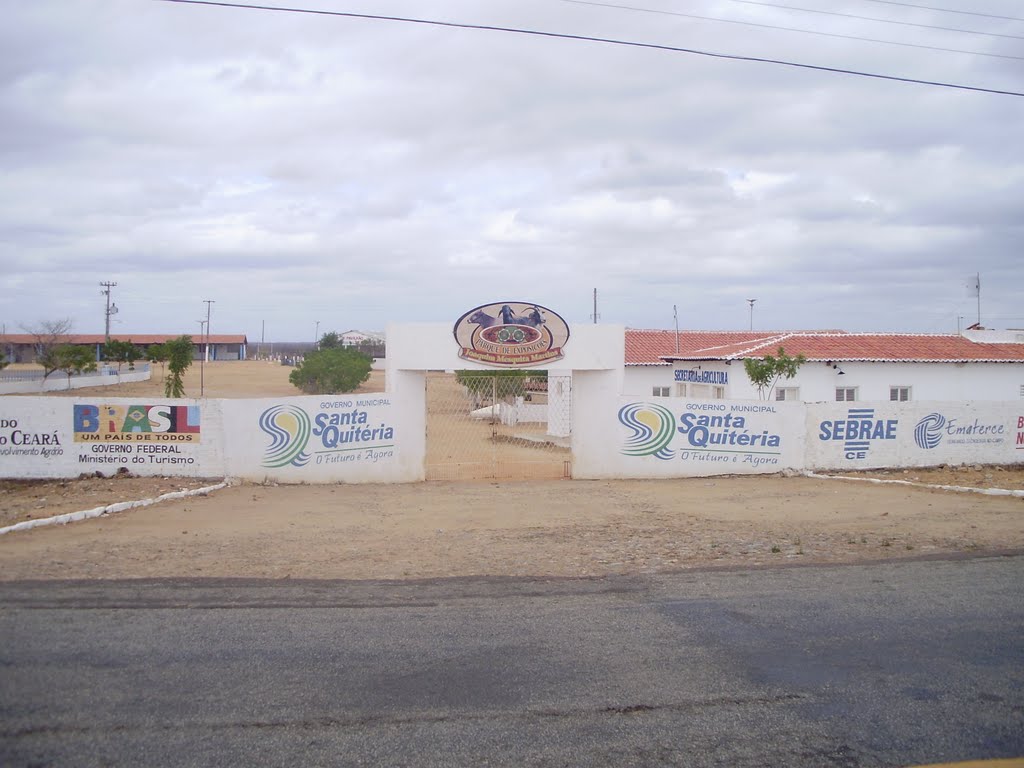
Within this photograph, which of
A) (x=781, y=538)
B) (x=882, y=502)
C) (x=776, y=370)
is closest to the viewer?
(x=781, y=538)

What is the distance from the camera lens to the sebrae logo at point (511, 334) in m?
19.5

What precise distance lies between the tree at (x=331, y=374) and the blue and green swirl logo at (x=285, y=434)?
31.2 meters

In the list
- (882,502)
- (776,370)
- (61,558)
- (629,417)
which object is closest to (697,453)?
(629,417)

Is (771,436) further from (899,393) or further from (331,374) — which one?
(331,374)

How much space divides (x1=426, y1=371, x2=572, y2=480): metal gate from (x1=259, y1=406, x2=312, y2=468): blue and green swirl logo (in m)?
3.22

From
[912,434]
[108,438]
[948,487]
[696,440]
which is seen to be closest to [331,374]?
[108,438]

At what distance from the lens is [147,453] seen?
18.3m

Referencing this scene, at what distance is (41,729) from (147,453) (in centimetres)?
1370

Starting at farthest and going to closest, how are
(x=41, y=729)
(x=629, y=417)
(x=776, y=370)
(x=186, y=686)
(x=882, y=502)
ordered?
(x=776, y=370), (x=629, y=417), (x=882, y=502), (x=186, y=686), (x=41, y=729)

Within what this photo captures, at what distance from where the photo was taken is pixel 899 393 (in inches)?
1171

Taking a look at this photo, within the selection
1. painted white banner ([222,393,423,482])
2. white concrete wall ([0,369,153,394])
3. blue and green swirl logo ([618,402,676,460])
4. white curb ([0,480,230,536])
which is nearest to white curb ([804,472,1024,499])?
blue and green swirl logo ([618,402,676,460])

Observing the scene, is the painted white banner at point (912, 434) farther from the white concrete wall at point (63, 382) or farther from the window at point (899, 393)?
the white concrete wall at point (63, 382)

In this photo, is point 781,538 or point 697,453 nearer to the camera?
point 781,538

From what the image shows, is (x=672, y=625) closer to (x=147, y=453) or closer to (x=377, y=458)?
(x=377, y=458)
